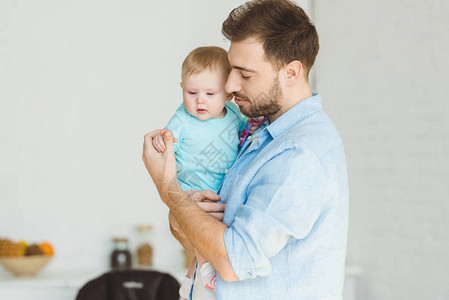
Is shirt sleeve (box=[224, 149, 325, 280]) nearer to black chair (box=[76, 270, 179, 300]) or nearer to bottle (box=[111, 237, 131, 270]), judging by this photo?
black chair (box=[76, 270, 179, 300])

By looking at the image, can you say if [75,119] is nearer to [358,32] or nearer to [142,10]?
[142,10]

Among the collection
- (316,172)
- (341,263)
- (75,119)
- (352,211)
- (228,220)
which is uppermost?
(316,172)

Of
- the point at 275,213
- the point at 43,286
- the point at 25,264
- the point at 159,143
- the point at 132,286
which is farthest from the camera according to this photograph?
the point at 25,264

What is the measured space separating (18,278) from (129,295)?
81 centimetres

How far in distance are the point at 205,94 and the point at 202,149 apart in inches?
6.8

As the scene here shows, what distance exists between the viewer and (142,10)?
13.2 ft

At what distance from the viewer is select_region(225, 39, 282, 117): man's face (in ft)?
4.84

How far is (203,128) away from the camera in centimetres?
180

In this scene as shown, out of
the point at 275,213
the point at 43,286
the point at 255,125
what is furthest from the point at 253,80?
the point at 43,286

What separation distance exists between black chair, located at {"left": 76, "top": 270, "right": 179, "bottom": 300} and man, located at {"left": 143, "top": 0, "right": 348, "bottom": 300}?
164 centimetres

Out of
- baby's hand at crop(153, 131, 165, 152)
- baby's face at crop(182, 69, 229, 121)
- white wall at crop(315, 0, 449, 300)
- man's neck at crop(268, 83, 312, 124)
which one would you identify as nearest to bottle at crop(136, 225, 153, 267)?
white wall at crop(315, 0, 449, 300)

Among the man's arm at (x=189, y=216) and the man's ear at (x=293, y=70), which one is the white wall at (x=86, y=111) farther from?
the man's ear at (x=293, y=70)

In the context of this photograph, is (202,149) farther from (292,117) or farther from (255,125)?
(292,117)

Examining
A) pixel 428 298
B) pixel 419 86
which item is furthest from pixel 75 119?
pixel 428 298
